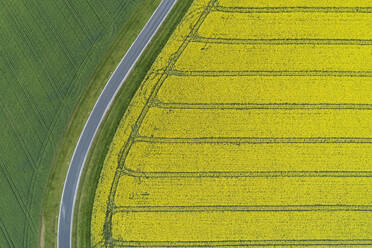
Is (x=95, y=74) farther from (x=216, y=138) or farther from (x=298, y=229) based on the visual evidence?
(x=298, y=229)

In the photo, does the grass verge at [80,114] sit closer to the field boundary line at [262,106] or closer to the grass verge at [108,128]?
the grass verge at [108,128]

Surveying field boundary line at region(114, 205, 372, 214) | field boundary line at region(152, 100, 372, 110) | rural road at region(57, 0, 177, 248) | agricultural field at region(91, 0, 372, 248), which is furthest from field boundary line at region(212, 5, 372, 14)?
field boundary line at region(114, 205, 372, 214)

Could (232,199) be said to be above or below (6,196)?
below

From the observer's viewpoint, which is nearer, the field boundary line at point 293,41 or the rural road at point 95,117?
the rural road at point 95,117

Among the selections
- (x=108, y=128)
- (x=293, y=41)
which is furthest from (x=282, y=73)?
(x=108, y=128)

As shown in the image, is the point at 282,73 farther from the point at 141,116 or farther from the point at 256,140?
the point at 141,116

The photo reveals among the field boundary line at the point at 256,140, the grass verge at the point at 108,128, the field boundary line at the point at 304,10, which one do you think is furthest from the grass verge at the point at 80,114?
the field boundary line at the point at 304,10

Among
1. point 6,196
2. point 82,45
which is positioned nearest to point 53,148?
point 6,196
